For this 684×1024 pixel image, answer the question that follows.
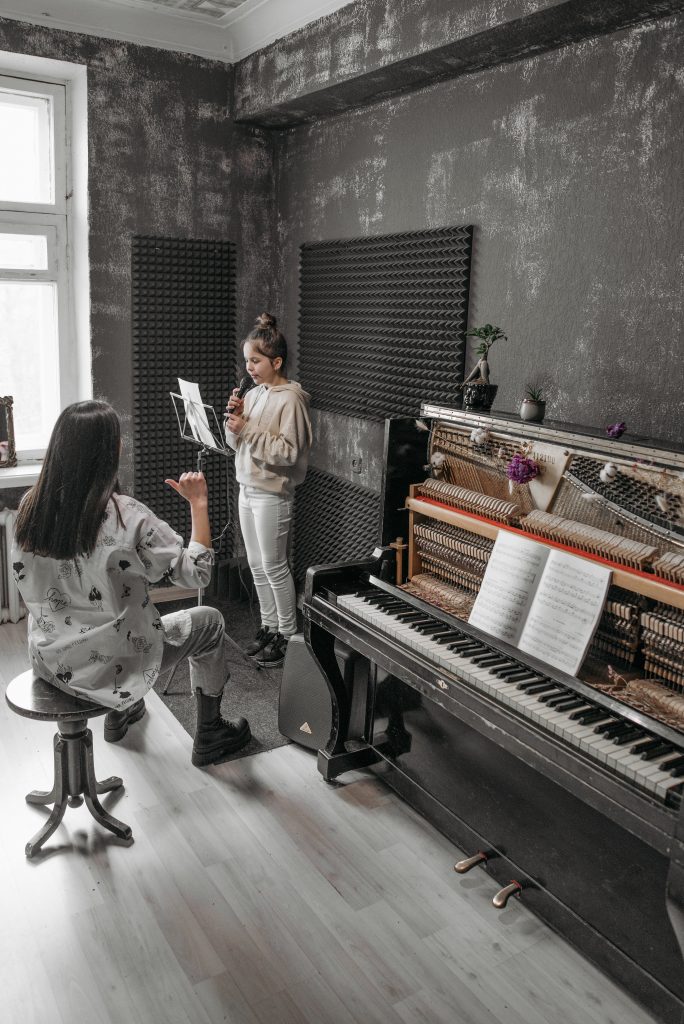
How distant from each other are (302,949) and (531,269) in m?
2.85

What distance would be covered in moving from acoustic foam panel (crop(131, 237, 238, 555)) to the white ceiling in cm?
115

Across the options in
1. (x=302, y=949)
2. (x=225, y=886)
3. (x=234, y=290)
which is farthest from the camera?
(x=234, y=290)

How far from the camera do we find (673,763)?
2277 mm

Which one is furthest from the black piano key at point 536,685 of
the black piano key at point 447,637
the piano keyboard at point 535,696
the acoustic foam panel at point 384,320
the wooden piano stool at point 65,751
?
the acoustic foam panel at point 384,320

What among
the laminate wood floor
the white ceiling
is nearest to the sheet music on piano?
the laminate wood floor

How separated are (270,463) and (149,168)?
219cm

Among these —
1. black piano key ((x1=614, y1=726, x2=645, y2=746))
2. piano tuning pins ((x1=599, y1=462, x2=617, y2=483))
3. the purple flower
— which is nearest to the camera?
black piano key ((x1=614, y1=726, x2=645, y2=746))

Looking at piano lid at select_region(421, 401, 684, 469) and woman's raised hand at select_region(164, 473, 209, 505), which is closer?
piano lid at select_region(421, 401, 684, 469)

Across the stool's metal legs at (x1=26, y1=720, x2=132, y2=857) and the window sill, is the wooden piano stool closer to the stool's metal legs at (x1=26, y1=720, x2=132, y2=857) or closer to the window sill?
the stool's metal legs at (x1=26, y1=720, x2=132, y2=857)

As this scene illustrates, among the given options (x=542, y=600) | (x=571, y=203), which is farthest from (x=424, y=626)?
(x=571, y=203)

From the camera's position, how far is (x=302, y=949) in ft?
9.13

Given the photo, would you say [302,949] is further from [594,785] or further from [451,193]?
[451,193]

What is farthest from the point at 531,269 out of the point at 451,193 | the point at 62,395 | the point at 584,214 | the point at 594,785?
the point at 62,395

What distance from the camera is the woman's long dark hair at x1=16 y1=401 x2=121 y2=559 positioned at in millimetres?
2928
